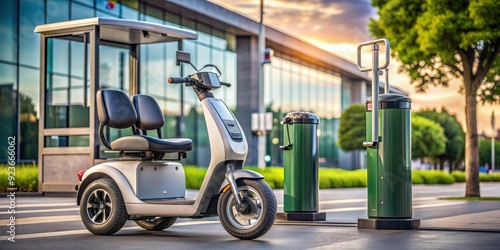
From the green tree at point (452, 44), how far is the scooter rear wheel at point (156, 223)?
10.5m

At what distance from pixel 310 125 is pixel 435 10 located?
8.28 metres

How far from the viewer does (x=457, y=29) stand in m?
17.8

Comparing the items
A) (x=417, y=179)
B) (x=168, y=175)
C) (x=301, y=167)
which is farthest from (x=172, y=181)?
(x=417, y=179)

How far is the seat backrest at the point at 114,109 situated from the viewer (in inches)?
321

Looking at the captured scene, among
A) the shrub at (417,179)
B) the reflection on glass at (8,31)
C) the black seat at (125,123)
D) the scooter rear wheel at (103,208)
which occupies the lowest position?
the shrub at (417,179)

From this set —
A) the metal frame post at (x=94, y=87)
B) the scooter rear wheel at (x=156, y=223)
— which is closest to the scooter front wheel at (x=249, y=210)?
the scooter rear wheel at (x=156, y=223)

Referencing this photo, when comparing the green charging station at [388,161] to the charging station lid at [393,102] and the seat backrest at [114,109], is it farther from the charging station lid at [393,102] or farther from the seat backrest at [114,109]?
the seat backrest at [114,109]

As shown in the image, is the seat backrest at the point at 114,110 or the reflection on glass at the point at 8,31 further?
the reflection on glass at the point at 8,31

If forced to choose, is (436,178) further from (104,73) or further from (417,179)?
(104,73)

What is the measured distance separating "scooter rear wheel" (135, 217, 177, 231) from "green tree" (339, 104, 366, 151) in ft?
134

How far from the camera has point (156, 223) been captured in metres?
8.77

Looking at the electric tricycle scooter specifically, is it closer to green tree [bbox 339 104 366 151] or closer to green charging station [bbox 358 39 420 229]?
green charging station [bbox 358 39 420 229]

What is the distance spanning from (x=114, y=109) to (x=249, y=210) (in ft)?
5.89

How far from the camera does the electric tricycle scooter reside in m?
7.64
